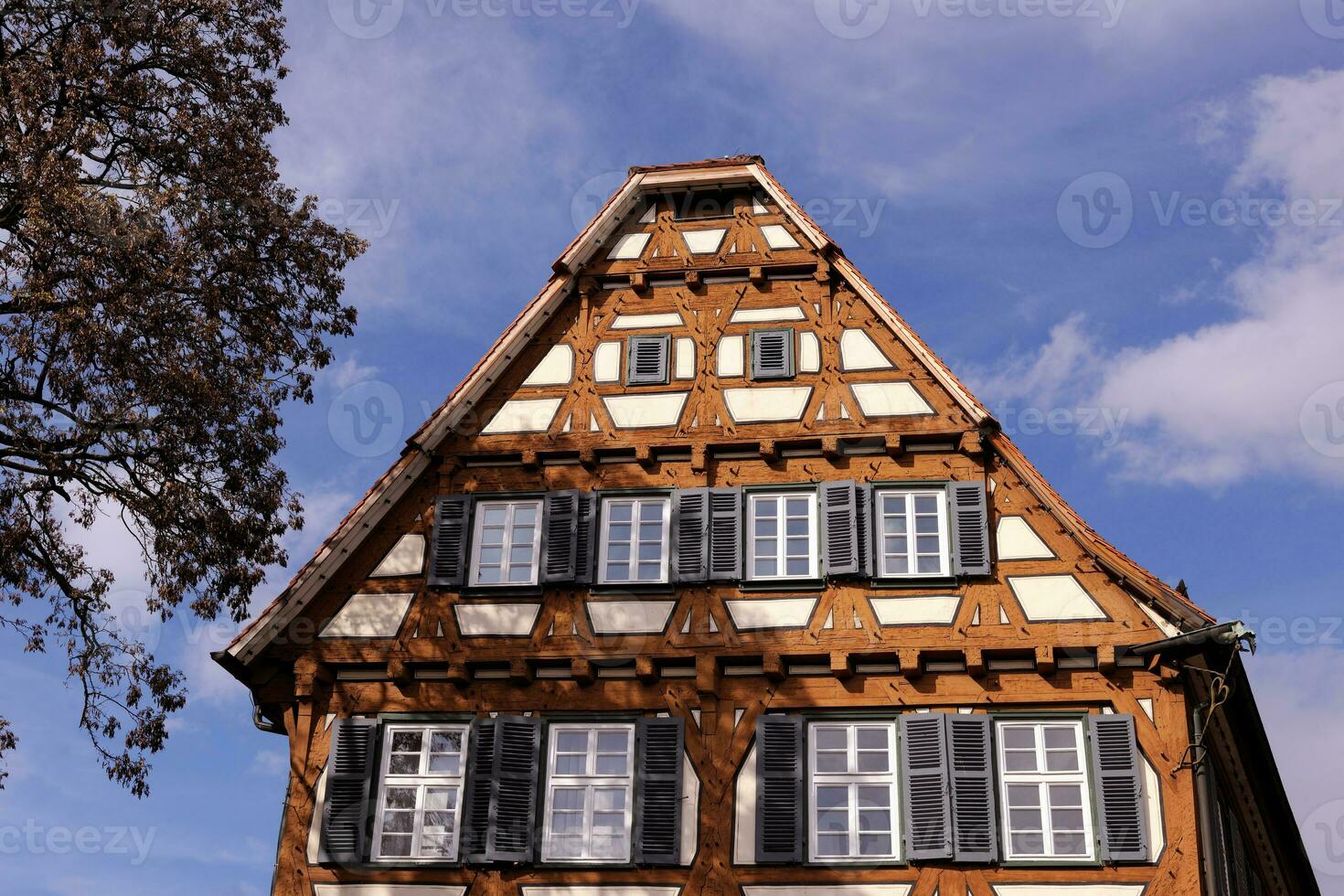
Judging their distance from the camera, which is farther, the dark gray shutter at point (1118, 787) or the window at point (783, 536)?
the window at point (783, 536)

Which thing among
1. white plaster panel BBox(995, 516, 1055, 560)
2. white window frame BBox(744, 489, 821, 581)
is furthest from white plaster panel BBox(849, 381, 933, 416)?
white plaster panel BBox(995, 516, 1055, 560)

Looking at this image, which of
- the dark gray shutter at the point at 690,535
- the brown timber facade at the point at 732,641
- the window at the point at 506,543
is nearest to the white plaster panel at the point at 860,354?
the brown timber facade at the point at 732,641

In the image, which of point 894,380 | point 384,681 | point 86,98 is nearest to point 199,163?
point 86,98

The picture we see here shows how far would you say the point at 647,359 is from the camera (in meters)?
18.6

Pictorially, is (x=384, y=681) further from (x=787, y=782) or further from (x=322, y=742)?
(x=787, y=782)

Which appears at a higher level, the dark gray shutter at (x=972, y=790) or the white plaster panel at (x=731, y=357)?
the white plaster panel at (x=731, y=357)

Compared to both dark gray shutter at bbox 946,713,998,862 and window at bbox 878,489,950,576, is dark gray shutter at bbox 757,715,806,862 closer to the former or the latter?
dark gray shutter at bbox 946,713,998,862

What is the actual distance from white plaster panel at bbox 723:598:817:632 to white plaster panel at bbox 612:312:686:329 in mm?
3810

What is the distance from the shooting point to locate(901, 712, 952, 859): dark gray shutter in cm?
1539

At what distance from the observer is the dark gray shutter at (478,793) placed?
16172 mm

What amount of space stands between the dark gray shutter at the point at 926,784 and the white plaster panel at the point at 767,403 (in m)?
3.85

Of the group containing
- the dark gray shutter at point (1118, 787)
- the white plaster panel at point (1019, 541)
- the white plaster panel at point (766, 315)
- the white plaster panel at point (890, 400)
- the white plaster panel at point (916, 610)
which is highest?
the white plaster panel at point (766, 315)

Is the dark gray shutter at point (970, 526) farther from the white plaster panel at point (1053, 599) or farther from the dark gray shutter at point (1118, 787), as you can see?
the dark gray shutter at point (1118, 787)

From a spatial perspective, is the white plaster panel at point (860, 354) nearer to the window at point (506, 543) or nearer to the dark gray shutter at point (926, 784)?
the window at point (506, 543)
